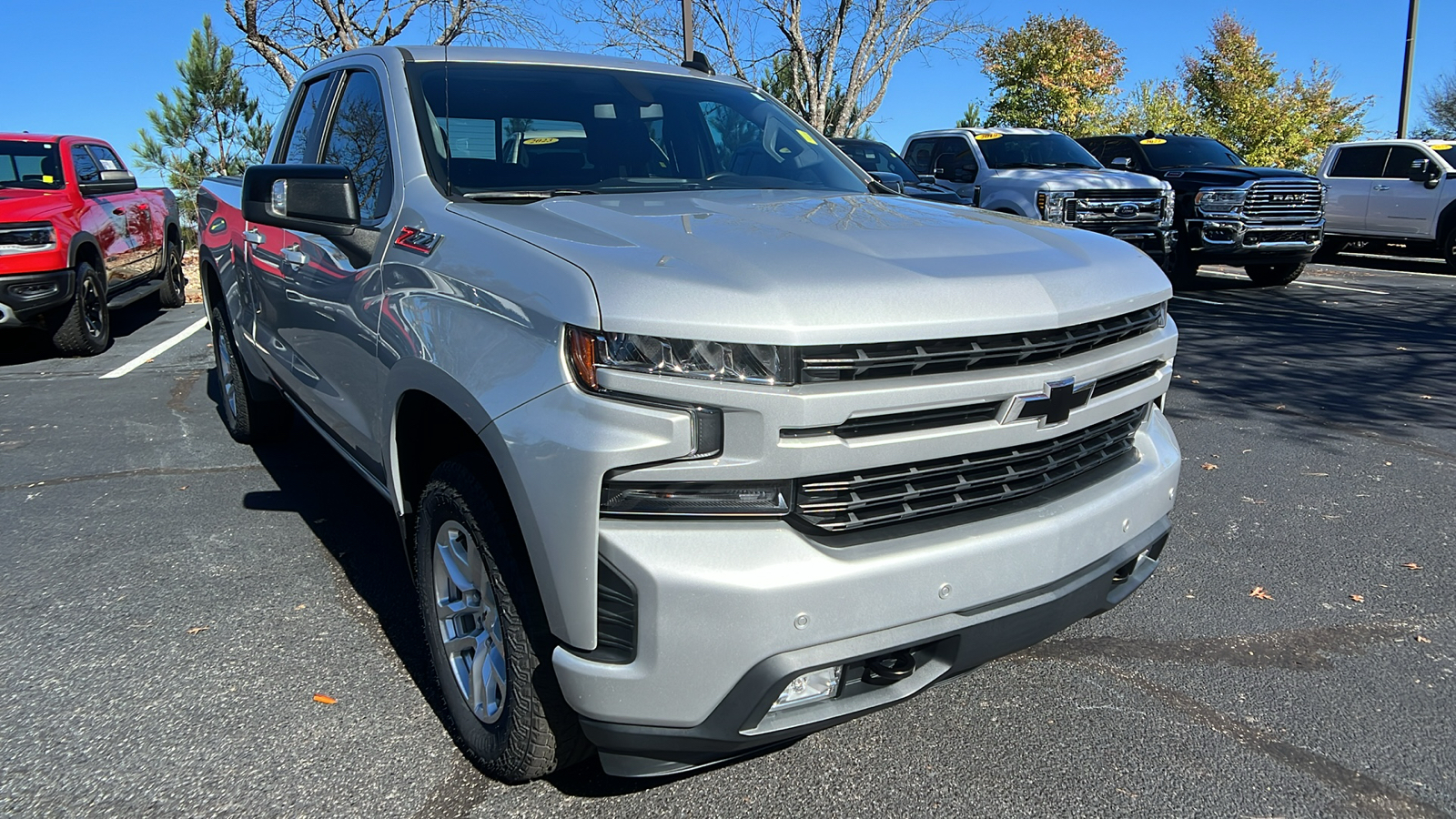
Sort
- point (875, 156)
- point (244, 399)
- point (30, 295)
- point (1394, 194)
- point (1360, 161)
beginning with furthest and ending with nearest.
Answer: point (1360, 161), point (1394, 194), point (875, 156), point (30, 295), point (244, 399)

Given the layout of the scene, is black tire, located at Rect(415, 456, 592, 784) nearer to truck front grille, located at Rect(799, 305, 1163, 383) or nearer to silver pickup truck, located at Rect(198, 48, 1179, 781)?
silver pickup truck, located at Rect(198, 48, 1179, 781)

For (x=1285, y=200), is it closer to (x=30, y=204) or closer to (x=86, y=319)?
(x=86, y=319)

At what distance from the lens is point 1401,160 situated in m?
14.7

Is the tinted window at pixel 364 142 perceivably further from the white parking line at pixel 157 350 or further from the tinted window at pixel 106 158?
the tinted window at pixel 106 158

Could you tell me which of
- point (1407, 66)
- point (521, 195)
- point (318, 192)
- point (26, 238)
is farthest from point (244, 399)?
point (1407, 66)

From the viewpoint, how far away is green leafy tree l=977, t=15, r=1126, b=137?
27.0m

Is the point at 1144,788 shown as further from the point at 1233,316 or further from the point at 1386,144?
the point at 1386,144

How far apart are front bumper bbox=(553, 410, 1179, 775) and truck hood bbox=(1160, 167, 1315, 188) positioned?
11.3 meters

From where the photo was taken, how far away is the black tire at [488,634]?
2.21 meters

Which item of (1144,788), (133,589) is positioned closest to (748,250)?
(1144,788)

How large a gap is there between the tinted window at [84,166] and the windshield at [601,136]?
7712 millimetres

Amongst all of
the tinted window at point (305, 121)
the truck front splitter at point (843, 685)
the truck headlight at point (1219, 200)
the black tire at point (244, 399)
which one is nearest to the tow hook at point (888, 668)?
the truck front splitter at point (843, 685)

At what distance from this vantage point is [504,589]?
223 cm

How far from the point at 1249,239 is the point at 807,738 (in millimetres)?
11213
